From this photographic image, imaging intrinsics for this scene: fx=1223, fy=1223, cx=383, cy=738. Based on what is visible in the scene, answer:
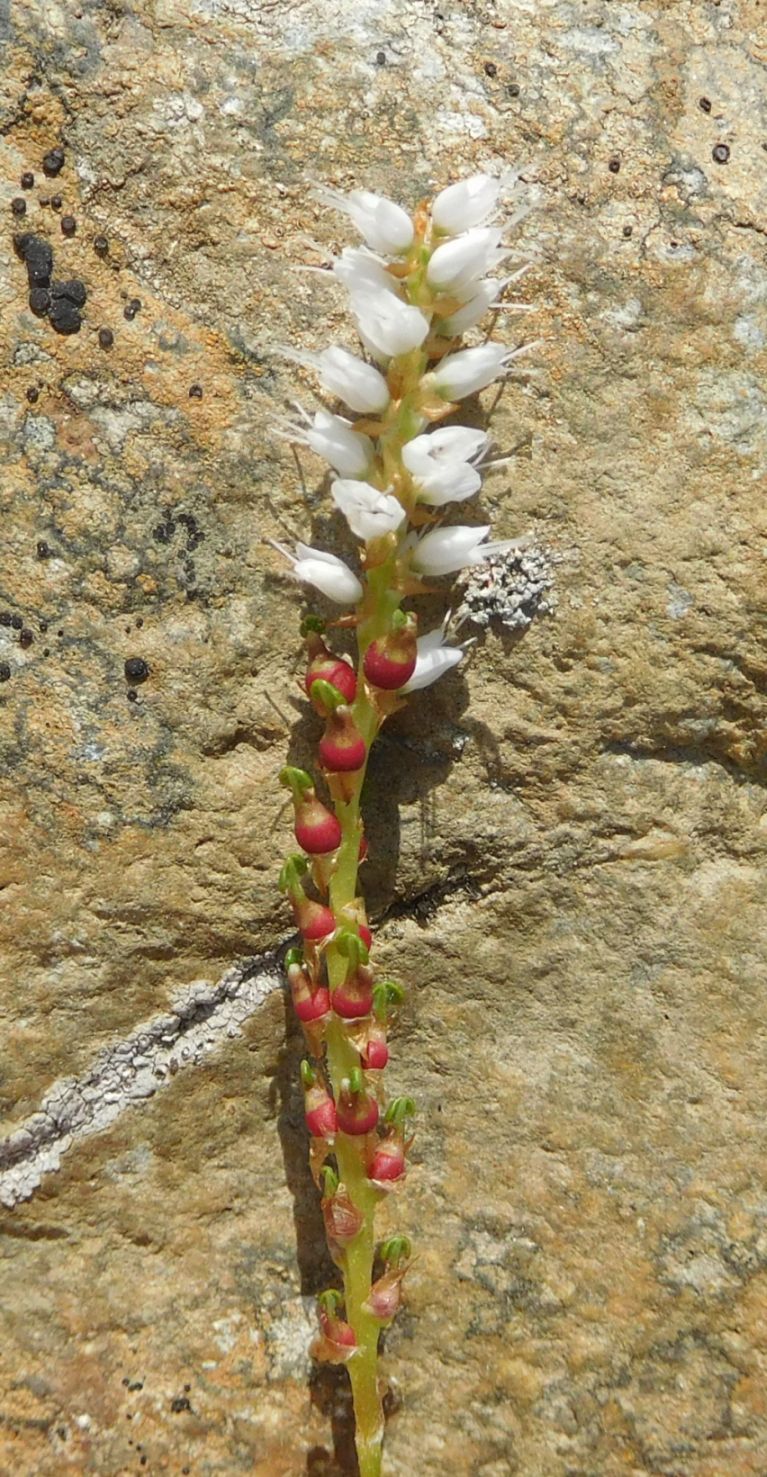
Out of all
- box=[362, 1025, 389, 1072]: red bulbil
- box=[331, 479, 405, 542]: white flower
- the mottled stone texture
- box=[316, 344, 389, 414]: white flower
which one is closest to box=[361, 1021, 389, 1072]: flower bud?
box=[362, 1025, 389, 1072]: red bulbil

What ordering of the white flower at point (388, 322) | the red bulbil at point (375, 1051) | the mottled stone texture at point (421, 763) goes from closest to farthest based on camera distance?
the white flower at point (388, 322) → the red bulbil at point (375, 1051) → the mottled stone texture at point (421, 763)

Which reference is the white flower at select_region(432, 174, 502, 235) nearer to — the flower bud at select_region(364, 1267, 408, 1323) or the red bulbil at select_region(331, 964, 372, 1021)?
the red bulbil at select_region(331, 964, 372, 1021)

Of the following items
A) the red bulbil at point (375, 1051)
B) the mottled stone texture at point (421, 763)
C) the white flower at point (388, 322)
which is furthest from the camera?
the mottled stone texture at point (421, 763)

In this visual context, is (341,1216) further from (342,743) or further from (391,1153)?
(342,743)

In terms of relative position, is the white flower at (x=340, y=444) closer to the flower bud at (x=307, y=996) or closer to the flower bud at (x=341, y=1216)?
the flower bud at (x=307, y=996)

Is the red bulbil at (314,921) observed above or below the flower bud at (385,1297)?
above

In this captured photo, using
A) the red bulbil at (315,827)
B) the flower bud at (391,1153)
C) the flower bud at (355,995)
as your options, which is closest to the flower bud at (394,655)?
the red bulbil at (315,827)
